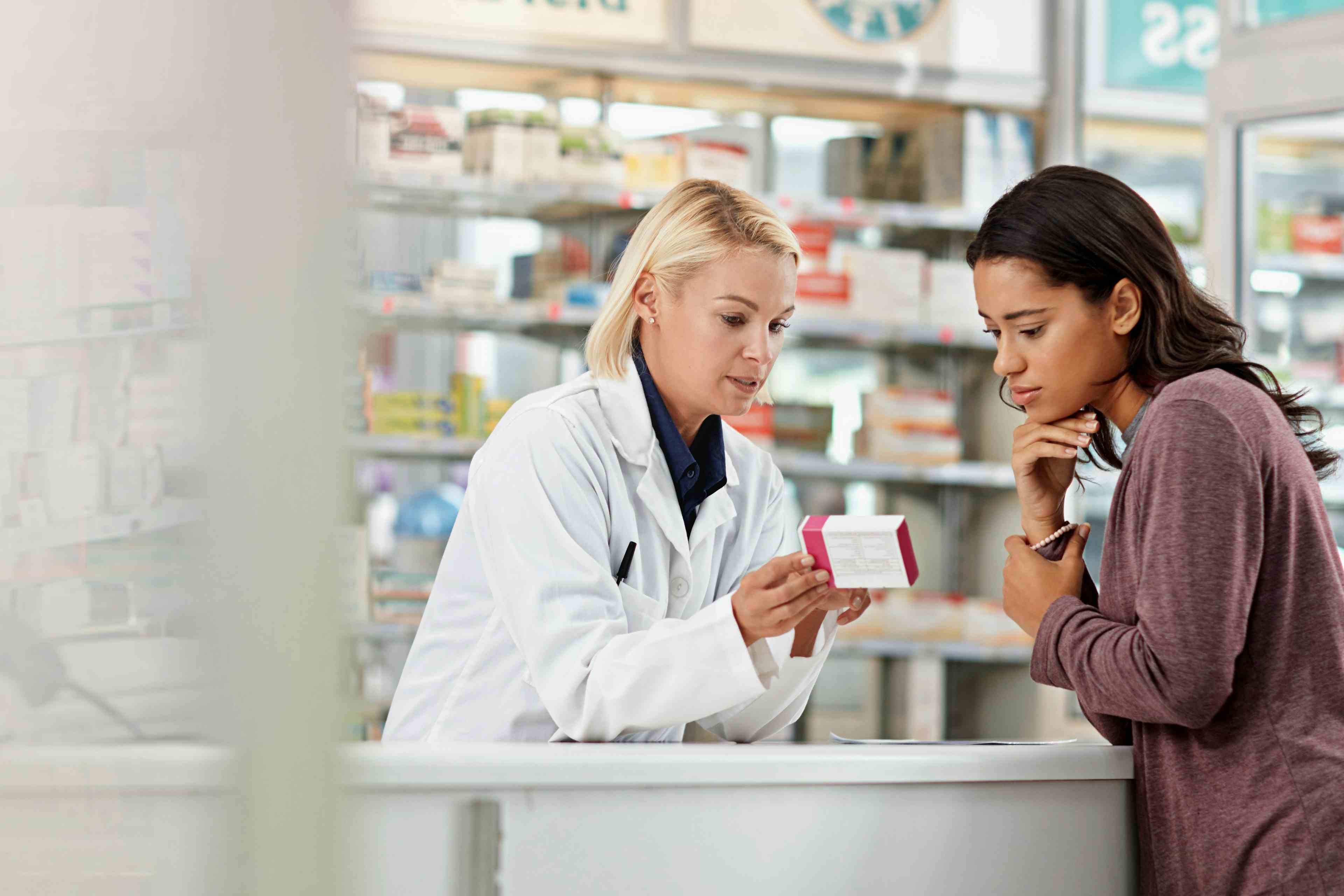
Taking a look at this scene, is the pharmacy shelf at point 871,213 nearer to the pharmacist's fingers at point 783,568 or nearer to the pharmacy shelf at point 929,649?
the pharmacy shelf at point 929,649

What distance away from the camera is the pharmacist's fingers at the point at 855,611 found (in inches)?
60.3

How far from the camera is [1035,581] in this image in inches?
57.5

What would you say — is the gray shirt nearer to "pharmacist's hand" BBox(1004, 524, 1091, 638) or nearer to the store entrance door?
"pharmacist's hand" BBox(1004, 524, 1091, 638)

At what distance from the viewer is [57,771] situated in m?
0.38

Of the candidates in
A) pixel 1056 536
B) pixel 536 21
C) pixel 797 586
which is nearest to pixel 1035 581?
pixel 1056 536

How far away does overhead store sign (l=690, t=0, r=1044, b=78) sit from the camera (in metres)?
4.44

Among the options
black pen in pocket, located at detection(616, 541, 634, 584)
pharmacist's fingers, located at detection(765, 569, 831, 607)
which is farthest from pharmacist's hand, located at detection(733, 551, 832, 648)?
black pen in pocket, located at detection(616, 541, 634, 584)

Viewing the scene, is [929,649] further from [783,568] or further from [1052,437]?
[783,568]

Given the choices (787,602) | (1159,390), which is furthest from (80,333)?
(1159,390)

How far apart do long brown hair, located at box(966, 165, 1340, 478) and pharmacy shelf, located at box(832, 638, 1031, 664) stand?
309 cm

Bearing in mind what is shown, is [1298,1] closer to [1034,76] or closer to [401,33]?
[1034,76]

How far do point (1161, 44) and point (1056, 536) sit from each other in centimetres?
397

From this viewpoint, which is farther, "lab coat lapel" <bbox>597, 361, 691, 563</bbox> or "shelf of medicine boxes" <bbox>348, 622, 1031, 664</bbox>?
"shelf of medicine boxes" <bbox>348, 622, 1031, 664</bbox>

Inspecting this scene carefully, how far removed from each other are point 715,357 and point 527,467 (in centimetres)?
32
